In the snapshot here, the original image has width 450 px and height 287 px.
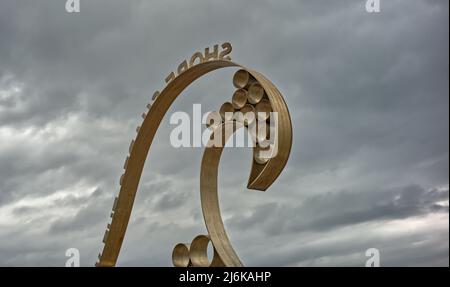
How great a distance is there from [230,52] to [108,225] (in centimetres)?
267

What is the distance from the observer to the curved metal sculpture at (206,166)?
216 inches

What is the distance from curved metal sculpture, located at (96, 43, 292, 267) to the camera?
5477 mm

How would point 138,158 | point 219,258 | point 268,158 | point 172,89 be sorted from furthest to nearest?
point 138,158
point 172,89
point 219,258
point 268,158

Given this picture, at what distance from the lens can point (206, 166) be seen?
252 inches
